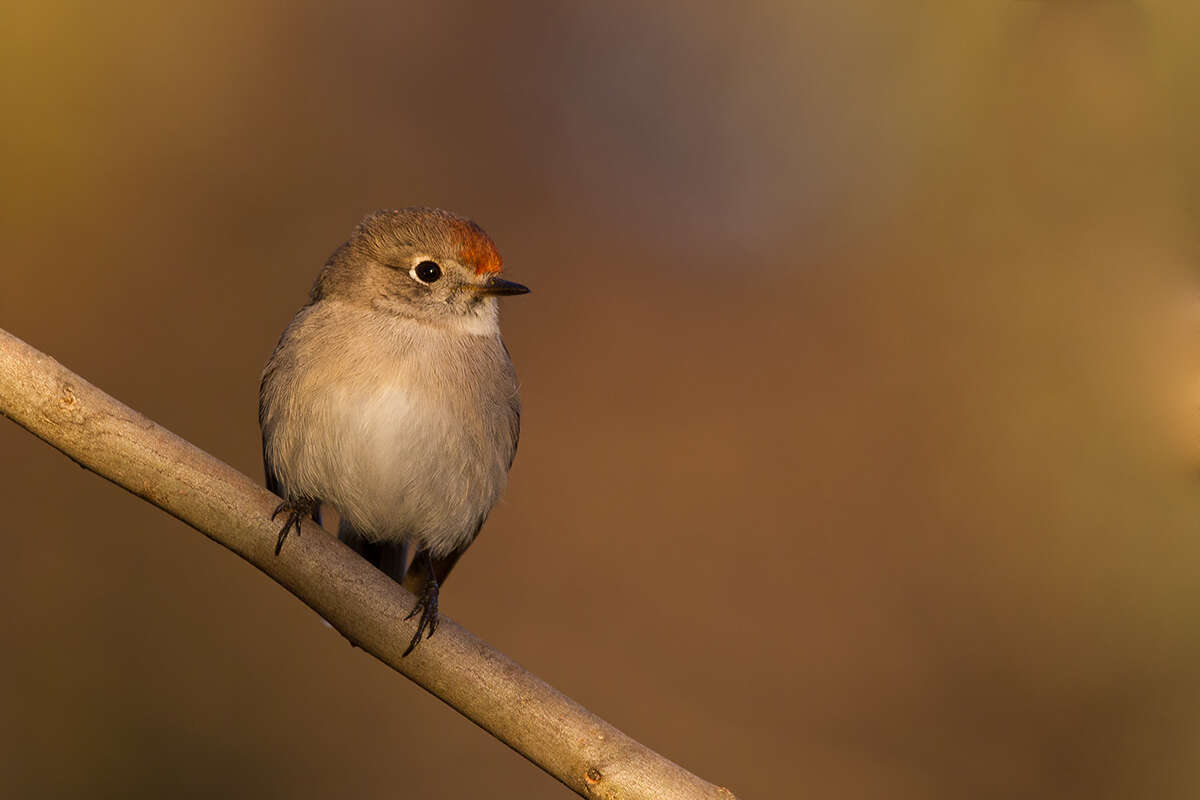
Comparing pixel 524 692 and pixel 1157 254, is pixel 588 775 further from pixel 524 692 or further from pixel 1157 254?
pixel 1157 254

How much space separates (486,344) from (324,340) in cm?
35

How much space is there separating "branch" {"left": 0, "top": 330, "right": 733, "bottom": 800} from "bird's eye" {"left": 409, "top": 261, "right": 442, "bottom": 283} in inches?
25.1

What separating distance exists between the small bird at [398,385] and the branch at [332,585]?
0.31 meters

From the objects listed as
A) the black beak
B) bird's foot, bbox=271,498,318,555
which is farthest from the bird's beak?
bird's foot, bbox=271,498,318,555

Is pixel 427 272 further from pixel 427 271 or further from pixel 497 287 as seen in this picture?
pixel 497 287

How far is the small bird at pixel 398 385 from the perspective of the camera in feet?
7.22

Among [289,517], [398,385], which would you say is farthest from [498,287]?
[289,517]

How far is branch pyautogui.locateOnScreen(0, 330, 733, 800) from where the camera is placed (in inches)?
66.2

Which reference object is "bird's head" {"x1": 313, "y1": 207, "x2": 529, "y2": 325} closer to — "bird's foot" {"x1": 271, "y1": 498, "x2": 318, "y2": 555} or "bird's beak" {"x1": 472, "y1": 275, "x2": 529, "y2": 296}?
"bird's beak" {"x1": 472, "y1": 275, "x2": 529, "y2": 296}

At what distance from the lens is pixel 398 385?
2.19 meters

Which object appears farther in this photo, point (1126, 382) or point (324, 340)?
point (1126, 382)

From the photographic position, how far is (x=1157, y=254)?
2.82 metres

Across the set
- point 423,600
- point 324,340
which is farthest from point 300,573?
point 324,340

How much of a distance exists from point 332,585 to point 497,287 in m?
0.70
